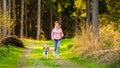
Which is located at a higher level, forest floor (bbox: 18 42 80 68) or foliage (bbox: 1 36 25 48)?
forest floor (bbox: 18 42 80 68)

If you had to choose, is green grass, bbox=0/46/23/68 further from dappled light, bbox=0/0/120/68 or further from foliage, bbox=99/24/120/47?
foliage, bbox=99/24/120/47

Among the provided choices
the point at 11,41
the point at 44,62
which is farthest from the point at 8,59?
the point at 11,41

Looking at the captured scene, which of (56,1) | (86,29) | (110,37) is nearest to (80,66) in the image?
(110,37)

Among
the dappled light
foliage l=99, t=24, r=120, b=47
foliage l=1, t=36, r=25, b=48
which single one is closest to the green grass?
the dappled light

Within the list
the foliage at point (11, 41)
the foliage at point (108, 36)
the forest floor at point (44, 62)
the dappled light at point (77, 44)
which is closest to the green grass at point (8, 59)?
the dappled light at point (77, 44)

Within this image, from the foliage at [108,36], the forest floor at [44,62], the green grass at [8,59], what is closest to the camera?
the forest floor at [44,62]

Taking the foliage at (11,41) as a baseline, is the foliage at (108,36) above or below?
above

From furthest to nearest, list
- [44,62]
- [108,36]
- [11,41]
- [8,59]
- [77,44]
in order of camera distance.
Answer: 1. [11,41]
2. [77,44]
3. [108,36]
4. [8,59]
5. [44,62]

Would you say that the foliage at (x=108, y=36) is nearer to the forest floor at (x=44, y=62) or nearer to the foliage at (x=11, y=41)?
the forest floor at (x=44, y=62)

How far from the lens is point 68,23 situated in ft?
250

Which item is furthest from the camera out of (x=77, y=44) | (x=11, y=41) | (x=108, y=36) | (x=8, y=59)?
(x=11, y=41)

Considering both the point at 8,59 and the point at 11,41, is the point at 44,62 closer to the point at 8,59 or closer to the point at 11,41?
the point at 8,59

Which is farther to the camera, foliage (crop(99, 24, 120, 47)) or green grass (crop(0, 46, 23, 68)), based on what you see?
foliage (crop(99, 24, 120, 47))

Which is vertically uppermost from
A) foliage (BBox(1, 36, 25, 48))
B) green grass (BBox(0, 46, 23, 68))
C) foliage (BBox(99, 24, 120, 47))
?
foliage (BBox(99, 24, 120, 47))
